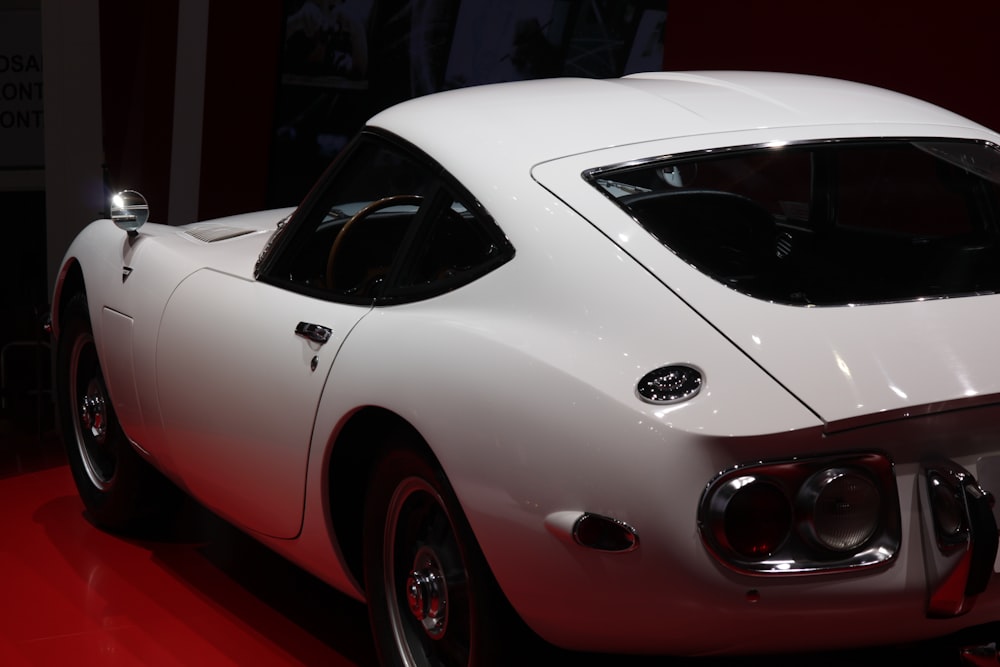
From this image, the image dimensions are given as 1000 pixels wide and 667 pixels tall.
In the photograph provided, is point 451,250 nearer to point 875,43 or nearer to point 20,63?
point 875,43

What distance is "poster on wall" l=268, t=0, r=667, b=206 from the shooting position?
365 inches

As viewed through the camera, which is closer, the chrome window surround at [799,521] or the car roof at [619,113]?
the chrome window surround at [799,521]

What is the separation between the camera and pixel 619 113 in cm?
295

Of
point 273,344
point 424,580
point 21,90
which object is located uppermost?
point 273,344

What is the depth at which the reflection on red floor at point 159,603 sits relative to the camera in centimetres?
351

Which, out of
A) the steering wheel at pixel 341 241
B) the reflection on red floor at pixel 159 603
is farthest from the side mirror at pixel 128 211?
the reflection on red floor at pixel 159 603

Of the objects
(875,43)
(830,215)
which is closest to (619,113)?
(830,215)

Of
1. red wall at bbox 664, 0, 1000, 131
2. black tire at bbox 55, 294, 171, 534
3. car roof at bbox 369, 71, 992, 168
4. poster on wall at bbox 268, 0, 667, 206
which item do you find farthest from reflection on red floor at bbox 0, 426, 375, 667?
poster on wall at bbox 268, 0, 667, 206

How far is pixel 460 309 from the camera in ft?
8.71

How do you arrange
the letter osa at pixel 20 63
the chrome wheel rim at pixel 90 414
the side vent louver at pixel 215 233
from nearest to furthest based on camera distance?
the side vent louver at pixel 215 233 < the chrome wheel rim at pixel 90 414 < the letter osa at pixel 20 63

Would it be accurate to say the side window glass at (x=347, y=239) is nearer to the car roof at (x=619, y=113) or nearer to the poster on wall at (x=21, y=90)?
the car roof at (x=619, y=113)

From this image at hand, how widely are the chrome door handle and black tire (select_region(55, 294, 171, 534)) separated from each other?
1340 millimetres

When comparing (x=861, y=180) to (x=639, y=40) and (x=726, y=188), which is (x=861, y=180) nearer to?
(x=726, y=188)

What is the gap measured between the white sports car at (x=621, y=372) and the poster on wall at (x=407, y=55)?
18.3 ft
